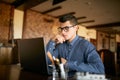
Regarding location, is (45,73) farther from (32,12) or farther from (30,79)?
(32,12)

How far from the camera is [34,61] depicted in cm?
136

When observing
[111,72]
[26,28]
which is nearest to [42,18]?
[26,28]

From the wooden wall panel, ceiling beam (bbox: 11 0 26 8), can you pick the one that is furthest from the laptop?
the wooden wall panel

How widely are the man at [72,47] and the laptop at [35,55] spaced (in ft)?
0.53

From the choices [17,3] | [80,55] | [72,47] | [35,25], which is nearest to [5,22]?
[17,3]

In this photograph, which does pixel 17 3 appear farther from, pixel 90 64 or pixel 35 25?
pixel 90 64

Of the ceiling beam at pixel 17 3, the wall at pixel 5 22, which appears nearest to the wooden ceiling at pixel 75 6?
the ceiling beam at pixel 17 3

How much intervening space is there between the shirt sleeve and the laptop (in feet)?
0.70

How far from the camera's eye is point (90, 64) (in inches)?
53.4

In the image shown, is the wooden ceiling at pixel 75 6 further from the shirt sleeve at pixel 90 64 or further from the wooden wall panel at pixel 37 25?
the shirt sleeve at pixel 90 64

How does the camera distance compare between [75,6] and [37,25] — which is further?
[37,25]

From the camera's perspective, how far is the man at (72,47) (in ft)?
4.61

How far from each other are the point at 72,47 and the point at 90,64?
0.35 m

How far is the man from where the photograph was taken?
1.40 metres
